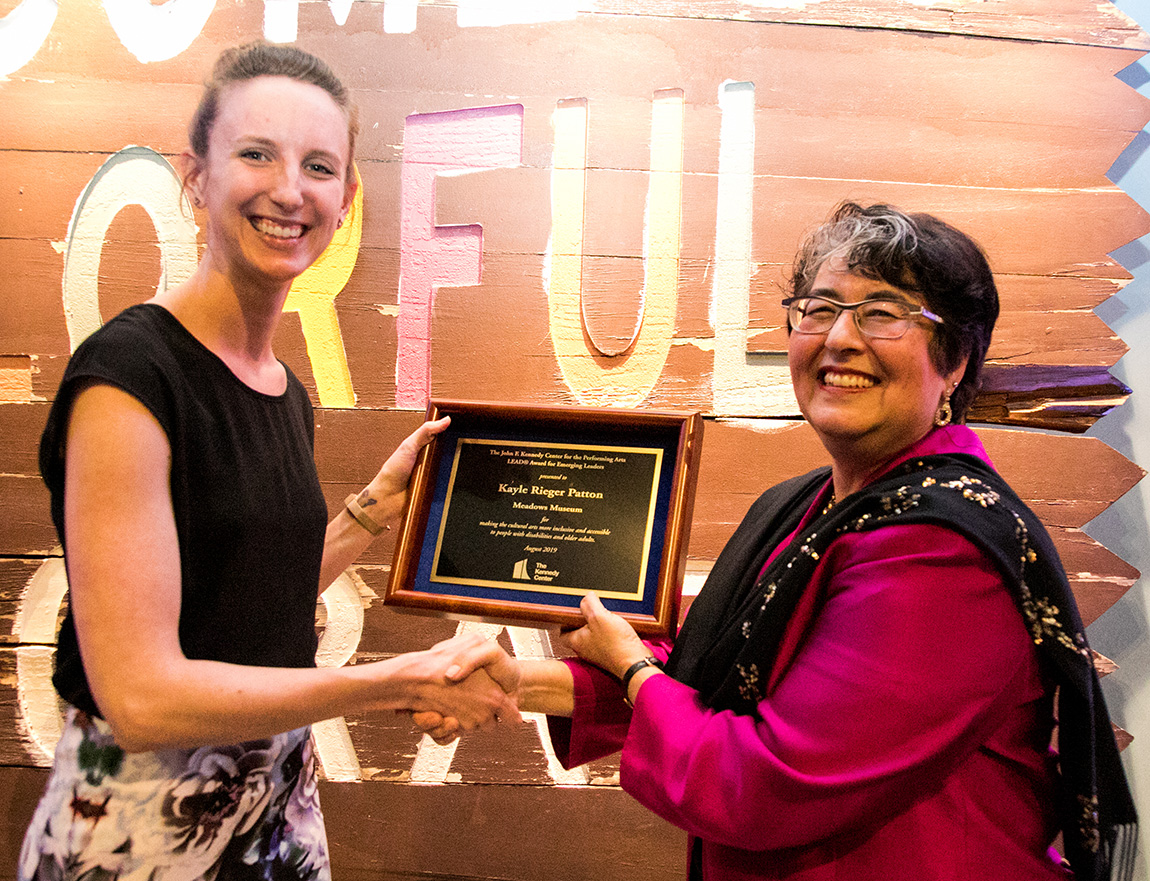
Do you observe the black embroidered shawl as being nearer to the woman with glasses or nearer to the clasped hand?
the woman with glasses

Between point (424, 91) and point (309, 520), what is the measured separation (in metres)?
1.32

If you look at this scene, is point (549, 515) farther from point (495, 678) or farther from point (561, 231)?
point (561, 231)

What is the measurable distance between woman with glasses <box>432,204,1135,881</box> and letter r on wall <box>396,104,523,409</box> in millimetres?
1002

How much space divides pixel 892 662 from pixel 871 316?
0.54 m

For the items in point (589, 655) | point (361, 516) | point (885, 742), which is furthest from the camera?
point (361, 516)

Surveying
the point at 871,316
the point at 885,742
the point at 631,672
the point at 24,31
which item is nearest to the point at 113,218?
the point at 24,31

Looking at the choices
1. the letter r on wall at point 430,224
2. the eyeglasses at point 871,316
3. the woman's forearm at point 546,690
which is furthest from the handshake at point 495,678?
the letter r on wall at point 430,224

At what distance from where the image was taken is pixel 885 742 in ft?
3.48

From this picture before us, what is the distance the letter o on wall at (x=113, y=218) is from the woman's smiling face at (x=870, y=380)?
1.65 meters

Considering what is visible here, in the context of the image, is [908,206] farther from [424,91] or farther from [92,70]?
[92,70]

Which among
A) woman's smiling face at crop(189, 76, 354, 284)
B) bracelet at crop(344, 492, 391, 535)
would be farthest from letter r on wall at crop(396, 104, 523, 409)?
woman's smiling face at crop(189, 76, 354, 284)

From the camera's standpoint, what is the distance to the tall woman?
3.48 feet

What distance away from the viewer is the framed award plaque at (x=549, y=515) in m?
1.43

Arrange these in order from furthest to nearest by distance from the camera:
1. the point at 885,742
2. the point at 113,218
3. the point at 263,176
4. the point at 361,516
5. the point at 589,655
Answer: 1. the point at 113,218
2. the point at 361,516
3. the point at 589,655
4. the point at 263,176
5. the point at 885,742
